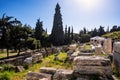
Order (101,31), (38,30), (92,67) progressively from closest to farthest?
(92,67)
(38,30)
(101,31)

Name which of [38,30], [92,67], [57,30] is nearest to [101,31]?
[57,30]

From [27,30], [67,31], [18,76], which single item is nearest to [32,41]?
[27,30]

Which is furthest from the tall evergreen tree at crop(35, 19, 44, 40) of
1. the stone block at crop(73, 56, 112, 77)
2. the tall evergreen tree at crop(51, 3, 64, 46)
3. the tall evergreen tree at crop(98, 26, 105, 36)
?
the tall evergreen tree at crop(98, 26, 105, 36)

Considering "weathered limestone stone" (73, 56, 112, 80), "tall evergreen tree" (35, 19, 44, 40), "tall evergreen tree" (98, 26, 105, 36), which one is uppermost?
"tall evergreen tree" (98, 26, 105, 36)

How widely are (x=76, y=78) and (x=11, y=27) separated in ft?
64.4

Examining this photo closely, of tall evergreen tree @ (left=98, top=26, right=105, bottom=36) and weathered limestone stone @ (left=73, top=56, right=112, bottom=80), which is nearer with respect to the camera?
weathered limestone stone @ (left=73, top=56, right=112, bottom=80)

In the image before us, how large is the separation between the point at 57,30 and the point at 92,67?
1995 inches

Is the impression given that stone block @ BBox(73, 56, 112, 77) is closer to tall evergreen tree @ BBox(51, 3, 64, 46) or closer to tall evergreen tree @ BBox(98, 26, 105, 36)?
tall evergreen tree @ BBox(51, 3, 64, 46)

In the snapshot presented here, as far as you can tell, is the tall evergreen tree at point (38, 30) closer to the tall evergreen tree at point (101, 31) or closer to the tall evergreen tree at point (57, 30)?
the tall evergreen tree at point (57, 30)

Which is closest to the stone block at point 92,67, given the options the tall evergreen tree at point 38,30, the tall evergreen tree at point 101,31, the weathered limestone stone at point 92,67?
the weathered limestone stone at point 92,67

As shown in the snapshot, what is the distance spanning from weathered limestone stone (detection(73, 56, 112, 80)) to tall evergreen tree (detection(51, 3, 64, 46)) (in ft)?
159

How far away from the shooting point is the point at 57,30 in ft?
186

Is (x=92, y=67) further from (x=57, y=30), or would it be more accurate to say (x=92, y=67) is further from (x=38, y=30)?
(x=57, y=30)

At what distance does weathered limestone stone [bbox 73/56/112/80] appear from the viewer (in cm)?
601
